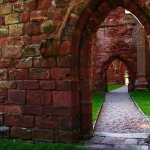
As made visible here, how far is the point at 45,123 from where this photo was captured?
744 cm

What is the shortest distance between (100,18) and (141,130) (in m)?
2.81

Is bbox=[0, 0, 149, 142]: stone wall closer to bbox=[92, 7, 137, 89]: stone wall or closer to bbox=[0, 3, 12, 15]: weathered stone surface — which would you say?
bbox=[0, 3, 12, 15]: weathered stone surface

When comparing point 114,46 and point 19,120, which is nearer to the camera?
point 19,120

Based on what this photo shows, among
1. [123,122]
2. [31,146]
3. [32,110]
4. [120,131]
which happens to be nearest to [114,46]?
[123,122]

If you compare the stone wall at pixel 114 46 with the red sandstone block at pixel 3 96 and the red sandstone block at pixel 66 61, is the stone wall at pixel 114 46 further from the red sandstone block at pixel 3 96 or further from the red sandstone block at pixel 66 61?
the red sandstone block at pixel 66 61

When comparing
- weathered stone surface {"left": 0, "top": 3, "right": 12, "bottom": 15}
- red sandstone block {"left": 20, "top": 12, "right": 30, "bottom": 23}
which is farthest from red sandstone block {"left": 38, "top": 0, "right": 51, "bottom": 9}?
weathered stone surface {"left": 0, "top": 3, "right": 12, "bottom": 15}

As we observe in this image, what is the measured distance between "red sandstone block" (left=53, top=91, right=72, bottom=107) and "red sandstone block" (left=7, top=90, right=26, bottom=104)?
2.28 ft

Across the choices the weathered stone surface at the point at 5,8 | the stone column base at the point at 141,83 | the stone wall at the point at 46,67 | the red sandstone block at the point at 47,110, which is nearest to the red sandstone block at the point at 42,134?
the stone wall at the point at 46,67

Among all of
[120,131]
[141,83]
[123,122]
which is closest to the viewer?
[120,131]

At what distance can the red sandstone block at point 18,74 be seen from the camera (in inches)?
304

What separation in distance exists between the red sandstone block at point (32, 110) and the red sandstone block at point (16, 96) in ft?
0.44

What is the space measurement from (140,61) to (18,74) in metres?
17.2

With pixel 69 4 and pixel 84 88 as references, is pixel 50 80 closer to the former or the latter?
pixel 84 88

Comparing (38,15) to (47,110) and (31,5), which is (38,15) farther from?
(47,110)
